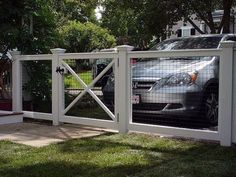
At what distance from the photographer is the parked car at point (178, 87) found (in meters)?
7.56

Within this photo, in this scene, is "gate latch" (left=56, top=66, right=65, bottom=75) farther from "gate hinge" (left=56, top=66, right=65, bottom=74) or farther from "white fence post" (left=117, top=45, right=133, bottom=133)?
"white fence post" (left=117, top=45, right=133, bottom=133)

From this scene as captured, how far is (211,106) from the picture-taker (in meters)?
7.70

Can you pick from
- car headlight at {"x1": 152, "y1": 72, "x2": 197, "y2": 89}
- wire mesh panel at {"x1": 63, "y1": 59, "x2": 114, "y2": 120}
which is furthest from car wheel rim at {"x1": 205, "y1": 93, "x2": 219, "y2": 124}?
wire mesh panel at {"x1": 63, "y1": 59, "x2": 114, "y2": 120}

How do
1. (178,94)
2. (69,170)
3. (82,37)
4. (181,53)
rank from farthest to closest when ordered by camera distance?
(82,37), (178,94), (181,53), (69,170)

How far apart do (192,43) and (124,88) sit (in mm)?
2106

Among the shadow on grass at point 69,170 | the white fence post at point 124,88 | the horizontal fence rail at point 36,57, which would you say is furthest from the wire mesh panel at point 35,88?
the shadow on grass at point 69,170

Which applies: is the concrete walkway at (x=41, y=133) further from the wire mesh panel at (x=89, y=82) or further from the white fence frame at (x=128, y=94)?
Result: the wire mesh panel at (x=89, y=82)

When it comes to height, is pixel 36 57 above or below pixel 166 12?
below

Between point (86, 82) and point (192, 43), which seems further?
point (192, 43)

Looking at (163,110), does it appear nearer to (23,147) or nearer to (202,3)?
(23,147)

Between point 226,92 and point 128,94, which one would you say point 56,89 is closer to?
point 128,94

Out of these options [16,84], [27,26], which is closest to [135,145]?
[16,84]

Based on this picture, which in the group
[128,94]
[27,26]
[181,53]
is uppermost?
[27,26]

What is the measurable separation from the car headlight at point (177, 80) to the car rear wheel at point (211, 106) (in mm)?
378
